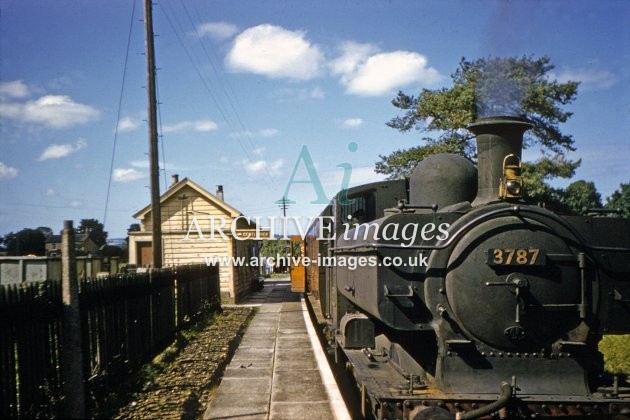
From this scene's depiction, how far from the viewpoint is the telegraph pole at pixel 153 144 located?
11711 millimetres

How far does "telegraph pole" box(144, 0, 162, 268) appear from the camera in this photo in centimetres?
1171

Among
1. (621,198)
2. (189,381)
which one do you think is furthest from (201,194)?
(621,198)

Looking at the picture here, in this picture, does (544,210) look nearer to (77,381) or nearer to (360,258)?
(360,258)

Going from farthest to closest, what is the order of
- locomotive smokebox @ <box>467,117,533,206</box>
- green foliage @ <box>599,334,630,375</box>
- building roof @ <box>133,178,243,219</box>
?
building roof @ <box>133,178,243,219</box>, green foliage @ <box>599,334,630,375</box>, locomotive smokebox @ <box>467,117,533,206</box>

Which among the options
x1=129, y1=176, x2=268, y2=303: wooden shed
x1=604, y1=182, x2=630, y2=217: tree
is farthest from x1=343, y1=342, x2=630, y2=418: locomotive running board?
x1=604, y1=182, x2=630, y2=217: tree

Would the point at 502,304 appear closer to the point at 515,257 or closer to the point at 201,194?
the point at 515,257

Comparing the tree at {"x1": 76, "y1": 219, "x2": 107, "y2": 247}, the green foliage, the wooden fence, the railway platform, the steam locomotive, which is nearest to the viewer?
the steam locomotive

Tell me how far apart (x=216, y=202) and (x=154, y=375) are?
12.3 m

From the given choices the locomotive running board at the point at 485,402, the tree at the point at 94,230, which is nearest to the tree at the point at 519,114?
the locomotive running board at the point at 485,402

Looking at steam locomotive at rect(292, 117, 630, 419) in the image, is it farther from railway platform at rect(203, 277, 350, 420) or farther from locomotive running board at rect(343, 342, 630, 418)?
railway platform at rect(203, 277, 350, 420)

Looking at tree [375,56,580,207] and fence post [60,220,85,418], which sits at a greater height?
tree [375,56,580,207]

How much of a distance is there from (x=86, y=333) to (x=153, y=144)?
6.64m

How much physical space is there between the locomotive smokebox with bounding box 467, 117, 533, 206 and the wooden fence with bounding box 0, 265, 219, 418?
14.4ft

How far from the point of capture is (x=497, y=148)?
492 cm
